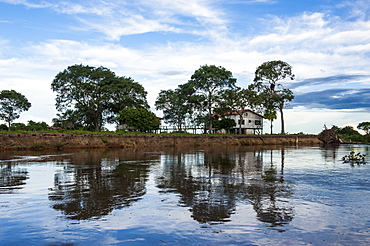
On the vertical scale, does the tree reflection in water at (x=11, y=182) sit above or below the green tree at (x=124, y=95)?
below

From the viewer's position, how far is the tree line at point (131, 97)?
66.7 metres

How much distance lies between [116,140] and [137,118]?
60.7 feet

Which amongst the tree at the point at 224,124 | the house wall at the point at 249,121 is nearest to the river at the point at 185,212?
the tree at the point at 224,124

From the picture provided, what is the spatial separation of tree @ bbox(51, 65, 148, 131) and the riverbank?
1972cm

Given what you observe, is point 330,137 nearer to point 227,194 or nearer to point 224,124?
point 224,124

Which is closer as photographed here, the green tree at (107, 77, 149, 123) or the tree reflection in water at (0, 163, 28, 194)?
the tree reflection in water at (0, 163, 28, 194)

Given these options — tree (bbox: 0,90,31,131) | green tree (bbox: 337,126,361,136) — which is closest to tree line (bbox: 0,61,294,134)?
tree (bbox: 0,90,31,131)

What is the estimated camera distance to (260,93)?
75.1 meters

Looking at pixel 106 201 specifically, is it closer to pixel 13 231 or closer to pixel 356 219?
pixel 13 231

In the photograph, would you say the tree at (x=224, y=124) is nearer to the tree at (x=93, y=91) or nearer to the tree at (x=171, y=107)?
the tree at (x=171, y=107)

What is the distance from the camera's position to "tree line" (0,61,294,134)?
66.7m

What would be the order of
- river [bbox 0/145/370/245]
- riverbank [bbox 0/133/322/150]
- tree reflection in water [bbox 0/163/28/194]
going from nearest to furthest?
river [bbox 0/145/370/245], tree reflection in water [bbox 0/163/28/194], riverbank [bbox 0/133/322/150]

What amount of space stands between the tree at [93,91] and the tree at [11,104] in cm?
1509

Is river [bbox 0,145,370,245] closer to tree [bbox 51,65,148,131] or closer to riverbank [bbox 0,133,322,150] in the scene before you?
riverbank [bbox 0,133,322,150]
